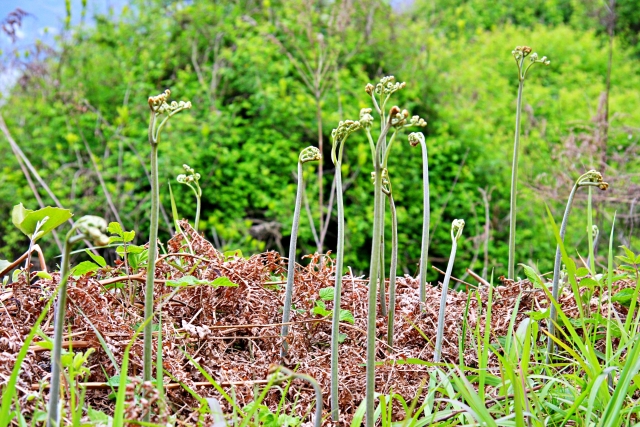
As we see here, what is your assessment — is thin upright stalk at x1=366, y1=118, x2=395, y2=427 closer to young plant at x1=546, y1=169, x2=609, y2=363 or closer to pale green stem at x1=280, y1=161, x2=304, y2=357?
pale green stem at x1=280, y1=161, x2=304, y2=357

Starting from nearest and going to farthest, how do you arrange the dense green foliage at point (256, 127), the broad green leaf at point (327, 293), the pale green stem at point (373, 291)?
the pale green stem at point (373, 291) < the broad green leaf at point (327, 293) < the dense green foliage at point (256, 127)

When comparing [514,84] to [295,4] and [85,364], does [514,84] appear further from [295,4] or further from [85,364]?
[85,364]

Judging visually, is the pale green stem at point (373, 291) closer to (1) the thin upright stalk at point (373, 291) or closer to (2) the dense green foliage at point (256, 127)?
(1) the thin upright stalk at point (373, 291)

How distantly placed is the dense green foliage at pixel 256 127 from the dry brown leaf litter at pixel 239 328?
2725 millimetres

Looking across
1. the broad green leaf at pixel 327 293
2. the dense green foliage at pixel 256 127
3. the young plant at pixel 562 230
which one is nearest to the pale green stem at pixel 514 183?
the young plant at pixel 562 230

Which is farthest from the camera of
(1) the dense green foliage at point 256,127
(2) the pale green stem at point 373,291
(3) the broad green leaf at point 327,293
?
(1) the dense green foliage at point 256,127

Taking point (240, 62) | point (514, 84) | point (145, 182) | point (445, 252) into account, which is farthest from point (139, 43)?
point (514, 84)

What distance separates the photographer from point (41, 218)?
1.05 meters

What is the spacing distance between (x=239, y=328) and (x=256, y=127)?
374 centimetres

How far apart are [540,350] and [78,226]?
84cm

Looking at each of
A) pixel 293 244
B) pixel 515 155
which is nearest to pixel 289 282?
pixel 293 244

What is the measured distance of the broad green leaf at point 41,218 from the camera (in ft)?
3.25

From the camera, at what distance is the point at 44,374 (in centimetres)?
96

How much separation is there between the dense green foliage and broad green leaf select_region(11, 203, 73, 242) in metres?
2.96
